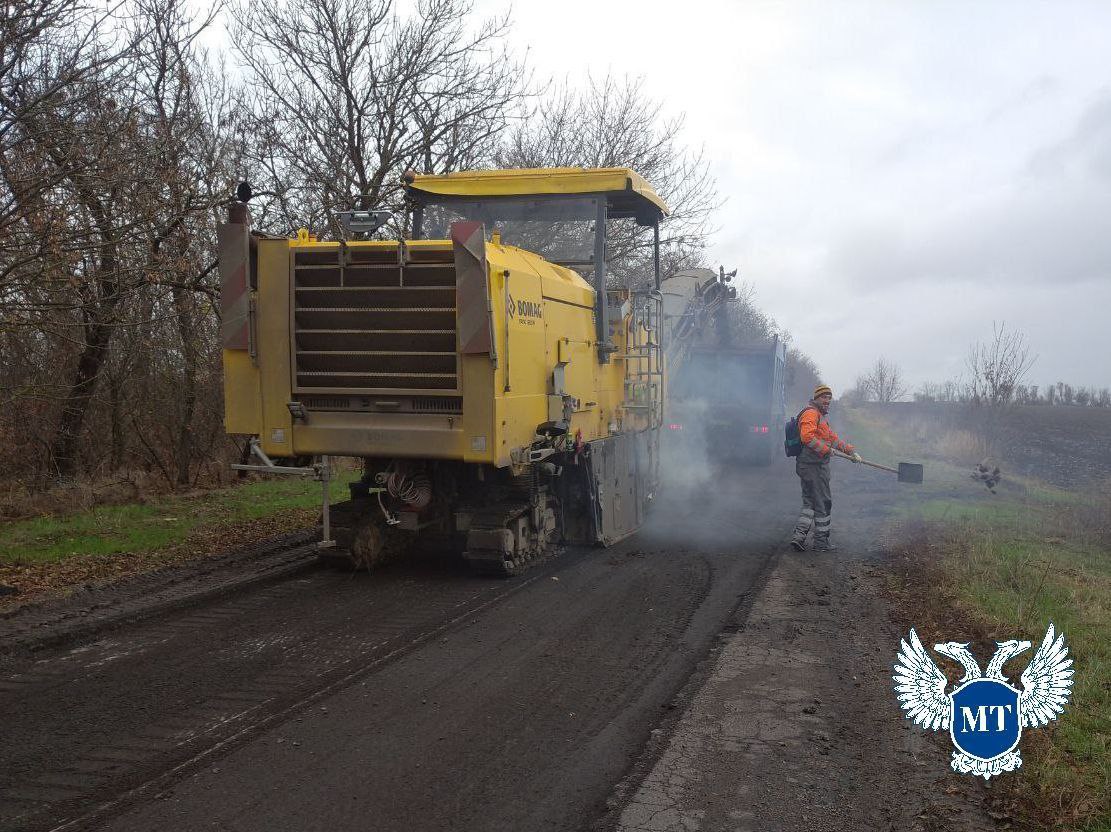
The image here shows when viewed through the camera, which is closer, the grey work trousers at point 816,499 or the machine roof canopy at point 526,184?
the machine roof canopy at point 526,184

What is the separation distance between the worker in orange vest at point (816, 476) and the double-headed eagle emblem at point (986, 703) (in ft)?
15.3

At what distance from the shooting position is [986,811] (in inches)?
158

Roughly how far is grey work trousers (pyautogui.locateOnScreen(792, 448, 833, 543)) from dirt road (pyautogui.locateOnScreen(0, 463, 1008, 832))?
2.24 metres

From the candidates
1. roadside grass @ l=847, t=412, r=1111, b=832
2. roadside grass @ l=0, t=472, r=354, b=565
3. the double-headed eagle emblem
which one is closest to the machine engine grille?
roadside grass @ l=0, t=472, r=354, b=565

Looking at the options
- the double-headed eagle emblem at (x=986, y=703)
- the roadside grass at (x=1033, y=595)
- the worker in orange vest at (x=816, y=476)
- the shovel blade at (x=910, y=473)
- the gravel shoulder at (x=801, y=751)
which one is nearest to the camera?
the gravel shoulder at (x=801, y=751)

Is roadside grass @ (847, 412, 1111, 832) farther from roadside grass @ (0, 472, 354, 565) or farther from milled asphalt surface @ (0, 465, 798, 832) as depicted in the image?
roadside grass @ (0, 472, 354, 565)

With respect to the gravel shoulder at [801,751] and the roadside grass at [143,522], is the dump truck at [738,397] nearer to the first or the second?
the roadside grass at [143,522]

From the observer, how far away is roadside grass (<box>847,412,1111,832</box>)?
420 centimetres

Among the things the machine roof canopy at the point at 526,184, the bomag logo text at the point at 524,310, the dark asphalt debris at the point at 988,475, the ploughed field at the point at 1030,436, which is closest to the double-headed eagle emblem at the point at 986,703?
the bomag logo text at the point at 524,310

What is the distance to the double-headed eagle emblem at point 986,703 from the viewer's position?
447cm

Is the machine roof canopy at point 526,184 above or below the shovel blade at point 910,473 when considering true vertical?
above

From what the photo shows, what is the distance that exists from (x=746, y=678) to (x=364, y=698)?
7.41 ft

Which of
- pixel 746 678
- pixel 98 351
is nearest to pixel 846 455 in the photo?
pixel 746 678

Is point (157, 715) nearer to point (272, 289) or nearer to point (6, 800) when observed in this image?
point (6, 800)
